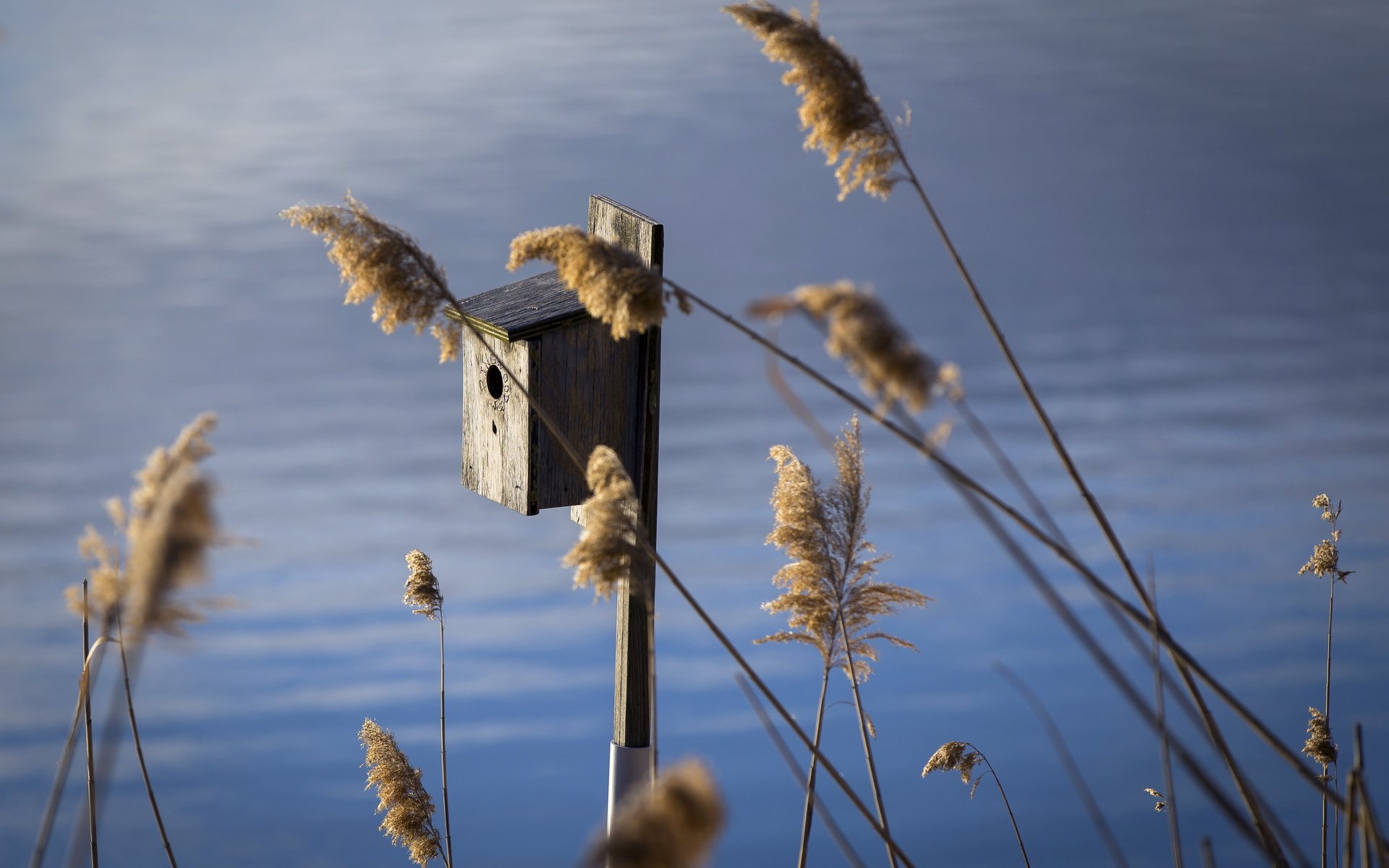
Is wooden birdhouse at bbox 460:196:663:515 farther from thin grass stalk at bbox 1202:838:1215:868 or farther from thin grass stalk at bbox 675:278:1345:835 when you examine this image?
thin grass stalk at bbox 1202:838:1215:868

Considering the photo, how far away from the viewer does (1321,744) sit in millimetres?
1729

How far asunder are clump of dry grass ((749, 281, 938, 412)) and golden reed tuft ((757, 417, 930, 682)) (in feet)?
2.52

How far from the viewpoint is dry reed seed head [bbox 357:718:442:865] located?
1824 mm

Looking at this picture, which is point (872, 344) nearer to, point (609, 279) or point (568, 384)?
point (609, 279)

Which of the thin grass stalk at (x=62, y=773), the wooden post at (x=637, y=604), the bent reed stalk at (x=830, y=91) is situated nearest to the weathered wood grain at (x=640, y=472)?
the wooden post at (x=637, y=604)

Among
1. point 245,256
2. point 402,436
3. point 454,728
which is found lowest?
point 454,728

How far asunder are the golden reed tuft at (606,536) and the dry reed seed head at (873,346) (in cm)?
41

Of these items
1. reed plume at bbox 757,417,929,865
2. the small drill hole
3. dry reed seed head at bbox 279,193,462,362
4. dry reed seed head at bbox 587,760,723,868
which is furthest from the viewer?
the small drill hole

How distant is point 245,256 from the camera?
10.9 m

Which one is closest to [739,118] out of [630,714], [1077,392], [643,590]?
[1077,392]

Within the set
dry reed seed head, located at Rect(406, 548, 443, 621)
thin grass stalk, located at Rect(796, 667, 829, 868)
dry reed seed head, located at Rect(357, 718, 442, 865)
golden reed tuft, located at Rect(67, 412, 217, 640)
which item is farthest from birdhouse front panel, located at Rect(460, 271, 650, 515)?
golden reed tuft, located at Rect(67, 412, 217, 640)

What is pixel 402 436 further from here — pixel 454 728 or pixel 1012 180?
pixel 1012 180

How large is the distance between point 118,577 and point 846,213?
11.0m

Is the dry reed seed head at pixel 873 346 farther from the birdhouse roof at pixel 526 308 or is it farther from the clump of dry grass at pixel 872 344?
the birdhouse roof at pixel 526 308
